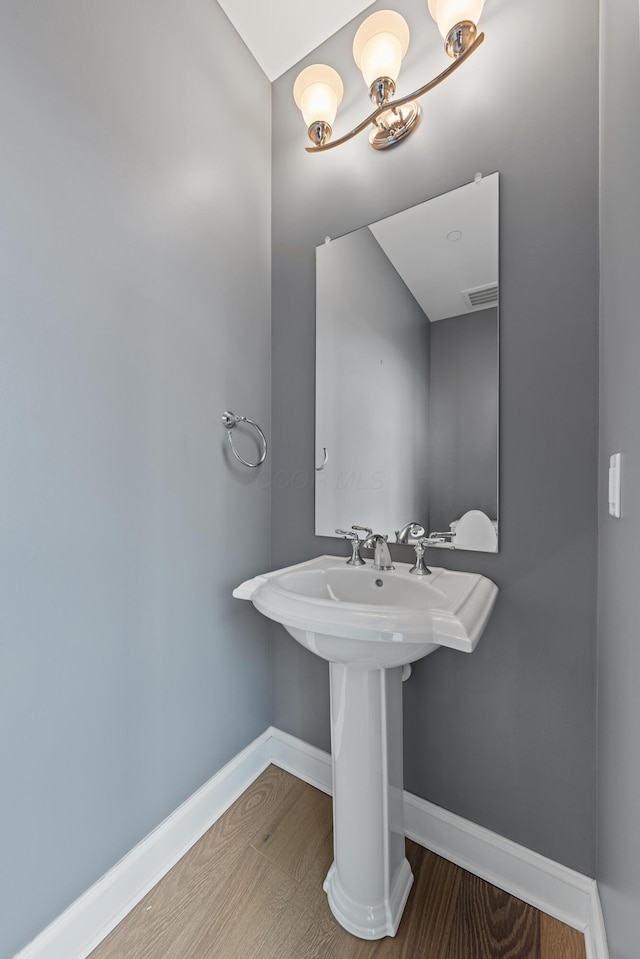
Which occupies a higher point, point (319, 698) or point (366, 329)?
point (366, 329)

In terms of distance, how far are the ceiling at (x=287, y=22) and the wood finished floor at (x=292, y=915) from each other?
262cm

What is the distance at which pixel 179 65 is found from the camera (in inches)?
46.3

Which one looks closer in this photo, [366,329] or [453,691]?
[453,691]

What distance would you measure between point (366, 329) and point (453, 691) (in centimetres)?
115

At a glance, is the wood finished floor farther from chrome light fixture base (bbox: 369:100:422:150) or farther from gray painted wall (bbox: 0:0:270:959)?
chrome light fixture base (bbox: 369:100:422:150)

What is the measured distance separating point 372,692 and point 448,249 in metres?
1.21

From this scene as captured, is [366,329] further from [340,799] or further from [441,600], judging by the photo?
[340,799]

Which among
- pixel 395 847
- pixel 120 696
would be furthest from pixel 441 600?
pixel 120 696

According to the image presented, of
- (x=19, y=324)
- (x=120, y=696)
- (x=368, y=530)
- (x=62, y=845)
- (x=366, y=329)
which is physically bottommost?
(x=62, y=845)

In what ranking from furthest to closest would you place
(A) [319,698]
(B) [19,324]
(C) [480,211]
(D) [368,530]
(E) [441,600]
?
(A) [319,698]
(D) [368,530]
(C) [480,211]
(E) [441,600]
(B) [19,324]

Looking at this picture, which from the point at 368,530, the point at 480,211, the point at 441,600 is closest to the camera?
the point at 441,600

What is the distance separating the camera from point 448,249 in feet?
3.84

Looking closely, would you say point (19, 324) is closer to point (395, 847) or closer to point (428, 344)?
point (428, 344)

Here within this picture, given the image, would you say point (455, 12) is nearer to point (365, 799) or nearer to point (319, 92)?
point (319, 92)
